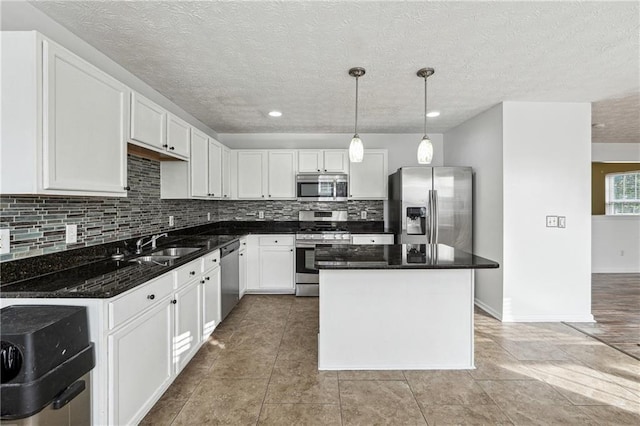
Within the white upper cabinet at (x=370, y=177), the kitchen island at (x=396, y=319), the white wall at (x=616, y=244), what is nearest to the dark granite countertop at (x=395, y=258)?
the kitchen island at (x=396, y=319)

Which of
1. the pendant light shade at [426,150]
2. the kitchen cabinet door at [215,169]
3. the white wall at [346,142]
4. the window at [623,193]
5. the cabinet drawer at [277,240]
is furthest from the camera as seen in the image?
the window at [623,193]

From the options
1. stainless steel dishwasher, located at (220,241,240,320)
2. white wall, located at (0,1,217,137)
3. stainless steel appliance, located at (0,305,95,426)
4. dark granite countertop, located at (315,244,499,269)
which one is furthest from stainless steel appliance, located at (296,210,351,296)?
stainless steel appliance, located at (0,305,95,426)

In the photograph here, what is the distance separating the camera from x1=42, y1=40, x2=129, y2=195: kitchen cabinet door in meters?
1.53

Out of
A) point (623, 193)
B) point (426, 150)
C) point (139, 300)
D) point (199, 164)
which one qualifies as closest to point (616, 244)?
point (623, 193)

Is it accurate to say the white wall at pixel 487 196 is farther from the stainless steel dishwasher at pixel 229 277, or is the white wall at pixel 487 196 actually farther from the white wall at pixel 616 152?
the white wall at pixel 616 152

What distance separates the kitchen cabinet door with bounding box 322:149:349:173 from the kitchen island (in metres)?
2.44

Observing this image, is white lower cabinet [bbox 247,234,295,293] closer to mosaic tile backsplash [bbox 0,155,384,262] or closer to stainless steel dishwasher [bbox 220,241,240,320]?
stainless steel dishwasher [bbox 220,241,240,320]

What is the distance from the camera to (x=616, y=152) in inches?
232

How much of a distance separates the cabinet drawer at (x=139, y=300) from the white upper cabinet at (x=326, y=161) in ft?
9.70

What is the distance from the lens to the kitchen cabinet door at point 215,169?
3894 millimetres

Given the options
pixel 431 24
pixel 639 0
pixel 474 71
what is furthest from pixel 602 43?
pixel 431 24

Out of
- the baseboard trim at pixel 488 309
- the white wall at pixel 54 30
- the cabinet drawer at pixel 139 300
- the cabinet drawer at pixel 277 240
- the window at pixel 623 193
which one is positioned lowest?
the baseboard trim at pixel 488 309

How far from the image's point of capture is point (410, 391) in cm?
222

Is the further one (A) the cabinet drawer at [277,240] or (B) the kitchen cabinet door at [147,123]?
(A) the cabinet drawer at [277,240]
